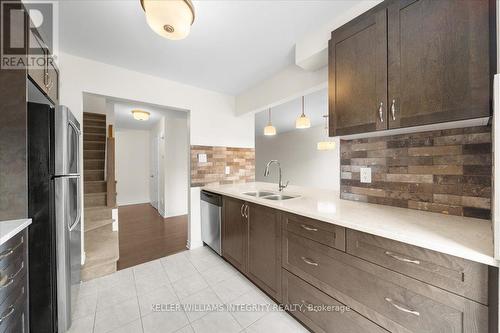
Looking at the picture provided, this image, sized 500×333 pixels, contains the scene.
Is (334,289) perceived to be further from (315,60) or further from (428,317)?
(315,60)

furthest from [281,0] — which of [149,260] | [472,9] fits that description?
[149,260]

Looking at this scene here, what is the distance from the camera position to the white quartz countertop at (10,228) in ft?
2.90

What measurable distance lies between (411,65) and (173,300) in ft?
8.14

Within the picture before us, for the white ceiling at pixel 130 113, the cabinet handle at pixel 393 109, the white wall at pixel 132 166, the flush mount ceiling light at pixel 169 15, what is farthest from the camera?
the white wall at pixel 132 166

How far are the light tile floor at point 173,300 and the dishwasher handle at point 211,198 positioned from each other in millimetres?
736

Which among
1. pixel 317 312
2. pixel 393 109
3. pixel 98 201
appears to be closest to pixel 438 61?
pixel 393 109

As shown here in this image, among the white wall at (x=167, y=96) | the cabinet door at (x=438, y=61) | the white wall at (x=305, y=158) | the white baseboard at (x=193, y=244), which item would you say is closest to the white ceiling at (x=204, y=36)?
the white wall at (x=167, y=96)

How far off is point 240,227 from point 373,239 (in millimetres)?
1276

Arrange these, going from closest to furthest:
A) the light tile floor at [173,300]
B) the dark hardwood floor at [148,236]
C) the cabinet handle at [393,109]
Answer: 1. the cabinet handle at [393,109]
2. the light tile floor at [173,300]
3. the dark hardwood floor at [148,236]

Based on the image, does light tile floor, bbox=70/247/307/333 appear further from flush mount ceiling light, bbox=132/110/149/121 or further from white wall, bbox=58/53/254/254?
flush mount ceiling light, bbox=132/110/149/121

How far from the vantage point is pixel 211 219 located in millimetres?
2543

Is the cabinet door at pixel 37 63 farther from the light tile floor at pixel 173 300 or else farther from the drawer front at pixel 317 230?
the drawer front at pixel 317 230

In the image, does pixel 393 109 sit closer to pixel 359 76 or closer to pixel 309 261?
pixel 359 76

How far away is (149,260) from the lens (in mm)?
2371
